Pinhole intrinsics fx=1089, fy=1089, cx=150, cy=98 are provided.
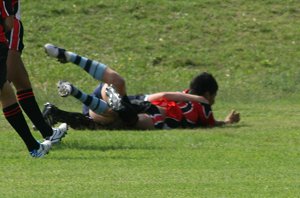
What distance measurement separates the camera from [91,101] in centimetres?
1220

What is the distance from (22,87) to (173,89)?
7.26 m

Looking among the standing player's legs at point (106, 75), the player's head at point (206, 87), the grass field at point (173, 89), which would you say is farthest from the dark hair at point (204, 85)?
the standing player's legs at point (106, 75)

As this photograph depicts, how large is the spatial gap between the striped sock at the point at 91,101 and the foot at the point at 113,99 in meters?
0.17

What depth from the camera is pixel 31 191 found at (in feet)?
25.8

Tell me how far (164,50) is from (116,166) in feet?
36.0

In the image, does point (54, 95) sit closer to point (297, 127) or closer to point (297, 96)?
point (297, 96)

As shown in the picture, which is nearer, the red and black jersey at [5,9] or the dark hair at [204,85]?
the red and black jersey at [5,9]

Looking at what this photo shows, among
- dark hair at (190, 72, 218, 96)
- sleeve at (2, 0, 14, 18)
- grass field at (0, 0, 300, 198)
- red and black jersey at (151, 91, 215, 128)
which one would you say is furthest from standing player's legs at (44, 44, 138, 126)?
sleeve at (2, 0, 14, 18)

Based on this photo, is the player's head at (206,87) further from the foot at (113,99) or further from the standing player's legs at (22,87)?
the standing player's legs at (22,87)

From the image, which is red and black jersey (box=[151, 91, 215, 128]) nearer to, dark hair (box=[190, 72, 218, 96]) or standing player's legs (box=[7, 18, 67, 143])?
dark hair (box=[190, 72, 218, 96])

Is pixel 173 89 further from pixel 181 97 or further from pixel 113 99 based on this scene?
pixel 113 99

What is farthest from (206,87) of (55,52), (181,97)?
(55,52)

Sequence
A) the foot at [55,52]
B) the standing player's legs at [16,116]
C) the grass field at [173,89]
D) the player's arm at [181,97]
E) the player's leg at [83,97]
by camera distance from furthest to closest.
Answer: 1. the player's arm at [181,97]
2. the player's leg at [83,97]
3. the foot at [55,52]
4. the standing player's legs at [16,116]
5. the grass field at [173,89]

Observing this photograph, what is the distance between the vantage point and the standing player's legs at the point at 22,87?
10.7 meters
